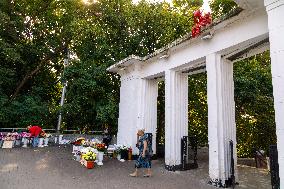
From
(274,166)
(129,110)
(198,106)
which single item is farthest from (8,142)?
(274,166)

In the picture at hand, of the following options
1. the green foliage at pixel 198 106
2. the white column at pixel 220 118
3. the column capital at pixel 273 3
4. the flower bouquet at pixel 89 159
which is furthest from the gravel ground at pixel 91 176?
the green foliage at pixel 198 106

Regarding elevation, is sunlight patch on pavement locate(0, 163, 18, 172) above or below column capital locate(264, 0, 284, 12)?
below

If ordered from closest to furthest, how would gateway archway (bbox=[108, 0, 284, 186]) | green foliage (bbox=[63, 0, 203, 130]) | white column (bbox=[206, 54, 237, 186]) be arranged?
gateway archway (bbox=[108, 0, 284, 186])
white column (bbox=[206, 54, 237, 186])
green foliage (bbox=[63, 0, 203, 130])

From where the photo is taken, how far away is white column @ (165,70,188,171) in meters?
11.2

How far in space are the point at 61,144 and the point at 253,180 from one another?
43.0ft

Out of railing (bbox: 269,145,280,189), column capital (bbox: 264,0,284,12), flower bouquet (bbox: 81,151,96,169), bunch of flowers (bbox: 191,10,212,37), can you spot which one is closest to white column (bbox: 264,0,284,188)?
column capital (bbox: 264,0,284,12)

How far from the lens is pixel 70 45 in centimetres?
2455

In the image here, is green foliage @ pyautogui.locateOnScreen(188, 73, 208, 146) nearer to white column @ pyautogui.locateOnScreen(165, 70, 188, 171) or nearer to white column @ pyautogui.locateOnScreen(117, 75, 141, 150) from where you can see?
white column @ pyautogui.locateOnScreen(117, 75, 141, 150)

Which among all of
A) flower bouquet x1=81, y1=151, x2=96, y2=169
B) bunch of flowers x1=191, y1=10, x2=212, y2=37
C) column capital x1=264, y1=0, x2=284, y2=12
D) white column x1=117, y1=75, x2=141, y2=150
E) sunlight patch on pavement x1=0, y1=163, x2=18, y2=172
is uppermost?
bunch of flowers x1=191, y1=10, x2=212, y2=37

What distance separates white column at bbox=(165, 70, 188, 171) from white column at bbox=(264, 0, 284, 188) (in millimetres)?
5867

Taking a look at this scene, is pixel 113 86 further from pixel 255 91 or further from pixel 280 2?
pixel 280 2

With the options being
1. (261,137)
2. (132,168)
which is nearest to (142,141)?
(132,168)

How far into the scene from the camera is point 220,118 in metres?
8.88

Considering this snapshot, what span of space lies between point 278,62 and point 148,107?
876 cm
